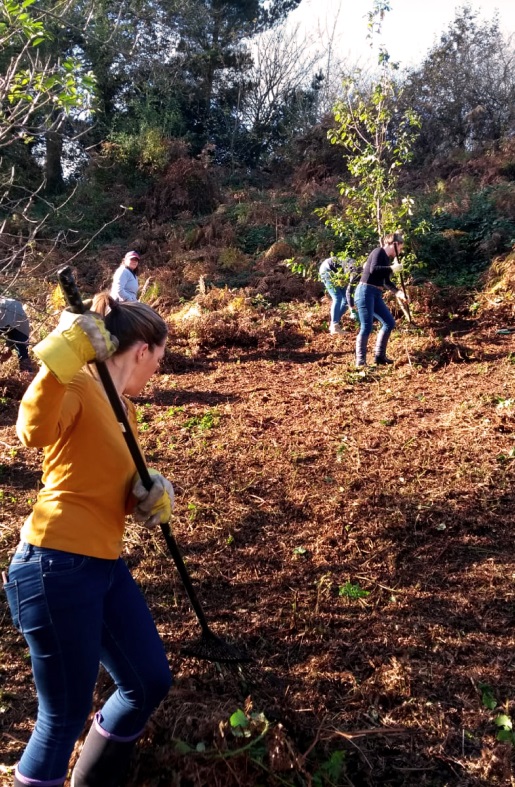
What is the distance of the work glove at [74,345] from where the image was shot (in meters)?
1.58

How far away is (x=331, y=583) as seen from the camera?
11.3 feet

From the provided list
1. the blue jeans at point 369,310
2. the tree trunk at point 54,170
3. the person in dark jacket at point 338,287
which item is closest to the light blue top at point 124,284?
the person in dark jacket at point 338,287

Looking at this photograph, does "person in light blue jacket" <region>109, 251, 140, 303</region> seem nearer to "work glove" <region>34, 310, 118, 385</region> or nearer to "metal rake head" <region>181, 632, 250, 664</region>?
"metal rake head" <region>181, 632, 250, 664</region>

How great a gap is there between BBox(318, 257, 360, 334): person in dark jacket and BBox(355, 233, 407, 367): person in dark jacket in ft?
4.49

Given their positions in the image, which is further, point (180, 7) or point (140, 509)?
point (180, 7)

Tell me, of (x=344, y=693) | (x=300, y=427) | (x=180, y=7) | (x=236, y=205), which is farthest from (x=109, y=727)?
(x=180, y=7)

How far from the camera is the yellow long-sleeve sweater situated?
163 cm

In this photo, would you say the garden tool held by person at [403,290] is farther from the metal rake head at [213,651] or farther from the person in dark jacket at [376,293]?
the metal rake head at [213,651]

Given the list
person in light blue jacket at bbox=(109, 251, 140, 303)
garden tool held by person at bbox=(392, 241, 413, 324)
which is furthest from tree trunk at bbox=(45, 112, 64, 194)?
garden tool held by person at bbox=(392, 241, 413, 324)

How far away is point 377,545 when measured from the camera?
3.75m

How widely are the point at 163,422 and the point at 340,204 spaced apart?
1172cm

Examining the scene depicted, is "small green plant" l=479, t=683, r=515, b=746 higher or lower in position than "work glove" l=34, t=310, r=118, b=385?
lower

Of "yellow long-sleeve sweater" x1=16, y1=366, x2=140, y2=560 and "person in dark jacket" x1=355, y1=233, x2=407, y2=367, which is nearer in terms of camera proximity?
"yellow long-sleeve sweater" x1=16, y1=366, x2=140, y2=560

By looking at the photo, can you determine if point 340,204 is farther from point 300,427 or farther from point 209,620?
point 209,620
